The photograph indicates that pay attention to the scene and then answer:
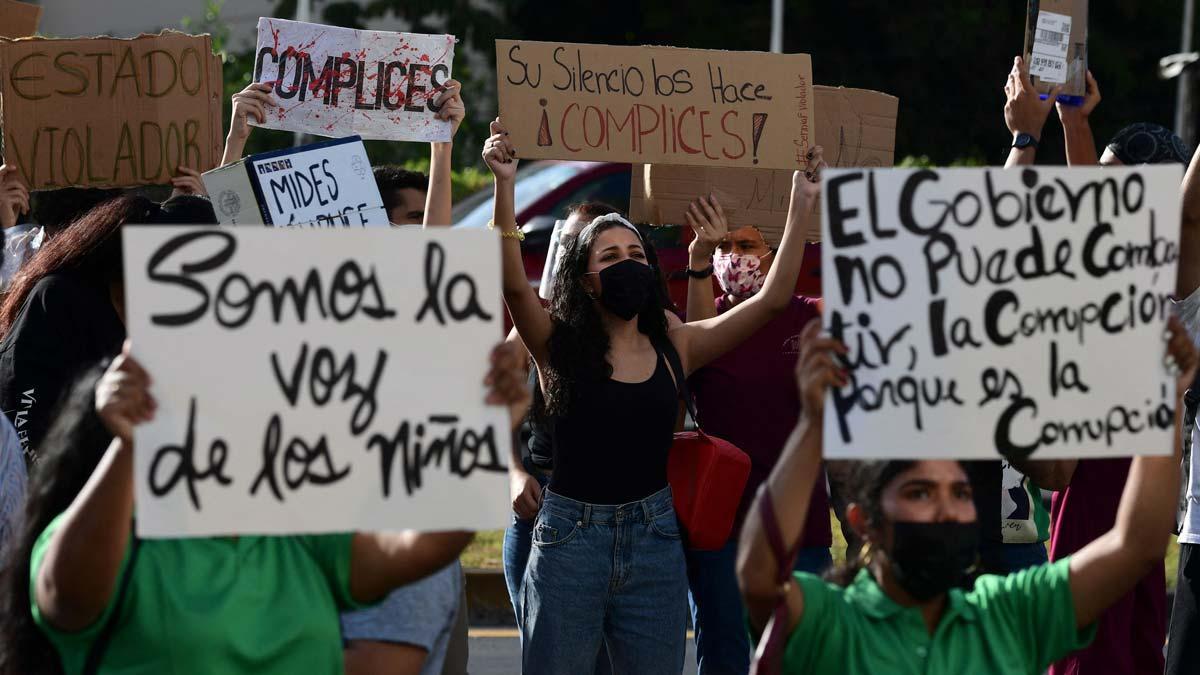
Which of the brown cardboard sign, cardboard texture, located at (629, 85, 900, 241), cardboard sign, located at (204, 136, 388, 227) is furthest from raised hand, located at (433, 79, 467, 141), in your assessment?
the brown cardboard sign

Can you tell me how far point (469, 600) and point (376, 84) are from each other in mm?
2956

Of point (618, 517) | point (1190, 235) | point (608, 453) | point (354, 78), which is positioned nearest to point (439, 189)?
point (354, 78)

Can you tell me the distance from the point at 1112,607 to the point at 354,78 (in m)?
2.89

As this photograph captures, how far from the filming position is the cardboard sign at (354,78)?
557 cm

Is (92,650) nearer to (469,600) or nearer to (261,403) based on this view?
(261,403)

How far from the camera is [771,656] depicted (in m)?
3.04

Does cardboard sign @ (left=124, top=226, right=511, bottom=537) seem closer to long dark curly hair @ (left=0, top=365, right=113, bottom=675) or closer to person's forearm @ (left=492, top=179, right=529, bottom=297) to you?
long dark curly hair @ (left=0, top=365, right=113, bottom=675)

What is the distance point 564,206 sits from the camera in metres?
11.1

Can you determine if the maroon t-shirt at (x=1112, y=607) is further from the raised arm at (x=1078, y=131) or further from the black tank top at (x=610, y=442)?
the black tank top at (x=610, y=442)

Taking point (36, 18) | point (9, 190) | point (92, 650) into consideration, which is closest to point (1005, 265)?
point (92, 650)

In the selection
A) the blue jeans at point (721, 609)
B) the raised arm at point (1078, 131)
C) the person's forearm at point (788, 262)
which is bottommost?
the blue jeans at point (721, 609)

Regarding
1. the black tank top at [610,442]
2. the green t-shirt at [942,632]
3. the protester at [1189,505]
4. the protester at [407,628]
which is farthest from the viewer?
the black tank top at [610,442]

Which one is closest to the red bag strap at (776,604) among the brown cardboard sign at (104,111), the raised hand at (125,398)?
the raised hand at (125,398)

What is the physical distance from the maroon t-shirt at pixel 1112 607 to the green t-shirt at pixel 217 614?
9.11 ft
